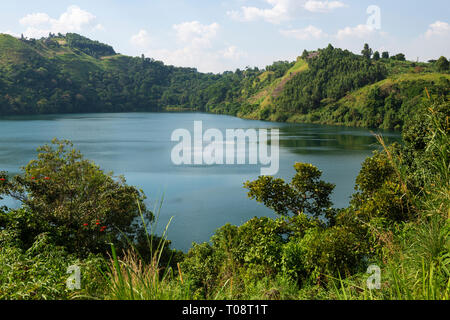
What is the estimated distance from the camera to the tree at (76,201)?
10.6 meters

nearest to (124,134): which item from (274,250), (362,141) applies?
(362,141)

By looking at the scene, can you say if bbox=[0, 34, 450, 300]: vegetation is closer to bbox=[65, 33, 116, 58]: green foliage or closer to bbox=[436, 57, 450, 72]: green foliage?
bbox=[436, 57, 450, 72]: green foliage

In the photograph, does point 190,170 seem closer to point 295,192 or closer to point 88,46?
point 295,192

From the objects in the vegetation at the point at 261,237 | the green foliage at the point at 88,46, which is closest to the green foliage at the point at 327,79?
the vegetation at the point at 261,237

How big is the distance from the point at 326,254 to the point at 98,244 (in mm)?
6854

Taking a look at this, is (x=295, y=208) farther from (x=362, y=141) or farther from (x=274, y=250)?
(x=362, y=141)

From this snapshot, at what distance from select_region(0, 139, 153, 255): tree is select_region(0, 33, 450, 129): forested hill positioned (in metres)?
44.9

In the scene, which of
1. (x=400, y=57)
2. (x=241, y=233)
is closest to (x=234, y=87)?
(x=400, y=57)

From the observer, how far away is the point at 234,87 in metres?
142

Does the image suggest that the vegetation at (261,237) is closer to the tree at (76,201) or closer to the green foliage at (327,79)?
the tree at (76,201)

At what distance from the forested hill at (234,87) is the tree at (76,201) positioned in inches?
1769

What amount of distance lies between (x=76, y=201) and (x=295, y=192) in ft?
26.5

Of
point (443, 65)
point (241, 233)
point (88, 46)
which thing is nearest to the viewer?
point (241, 233)

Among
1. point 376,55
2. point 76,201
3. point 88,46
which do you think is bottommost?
point 76,201
